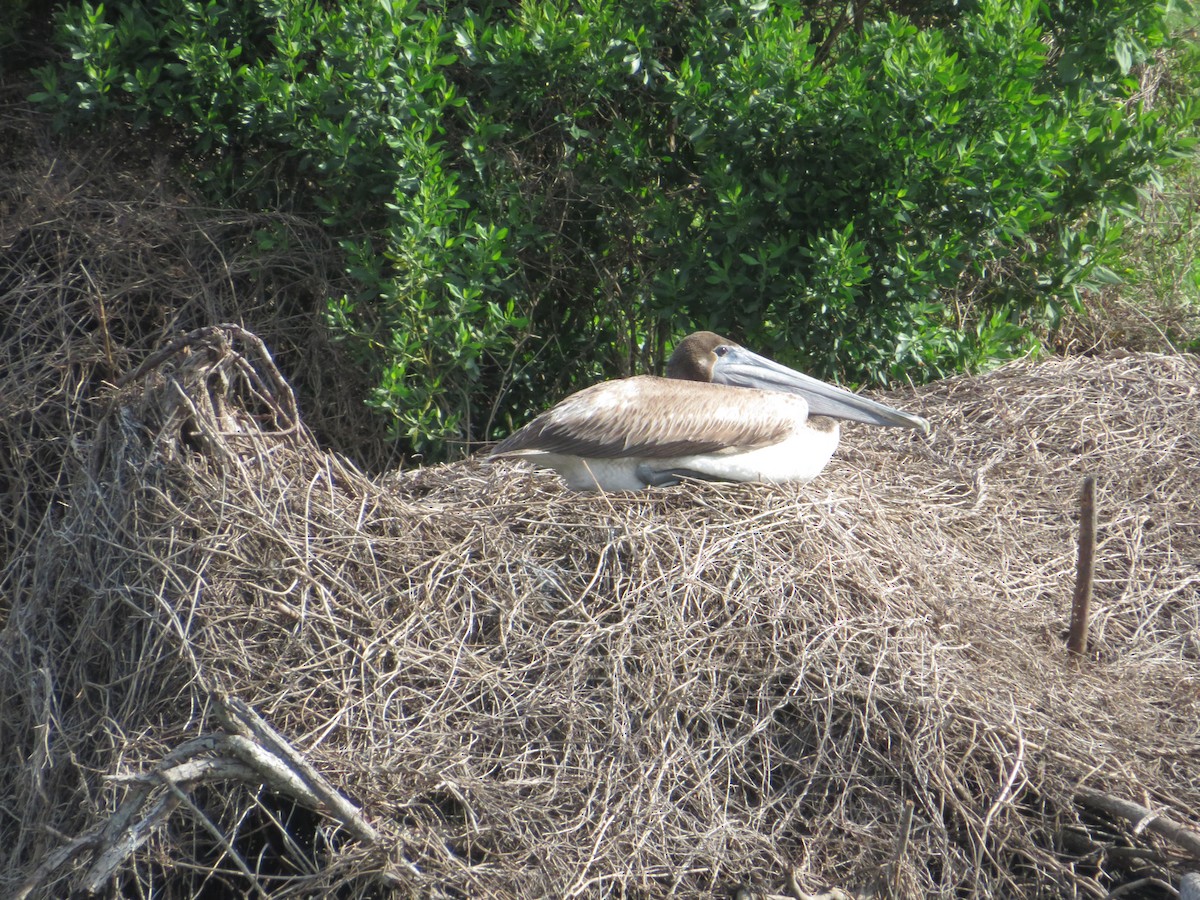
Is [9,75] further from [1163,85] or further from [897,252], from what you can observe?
[1163,85]

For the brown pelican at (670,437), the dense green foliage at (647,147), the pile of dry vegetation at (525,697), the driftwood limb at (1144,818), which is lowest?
the driftwood limb at (1144,818)

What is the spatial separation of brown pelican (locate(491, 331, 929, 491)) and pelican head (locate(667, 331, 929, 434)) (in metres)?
0.33

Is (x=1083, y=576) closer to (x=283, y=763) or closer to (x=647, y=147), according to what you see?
(x=283, y=763)

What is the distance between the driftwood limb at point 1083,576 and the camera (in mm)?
4492

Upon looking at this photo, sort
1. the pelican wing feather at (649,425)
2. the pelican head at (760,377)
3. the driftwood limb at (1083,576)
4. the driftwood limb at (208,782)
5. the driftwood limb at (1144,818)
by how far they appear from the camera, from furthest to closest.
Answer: the pelican head at (760,377) → the pelican wing feather at (649,425) → the driftwood limb at (1083,576) → the driftwood limb at (1144,818) → the driftwood limb at (208,782)

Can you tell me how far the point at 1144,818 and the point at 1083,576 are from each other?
999 mm

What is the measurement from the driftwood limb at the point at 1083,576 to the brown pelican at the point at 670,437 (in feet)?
3.46

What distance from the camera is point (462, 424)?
6398 mm

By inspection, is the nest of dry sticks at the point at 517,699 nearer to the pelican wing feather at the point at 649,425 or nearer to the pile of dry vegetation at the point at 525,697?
the pile of dry vegetation at the point at 525,697

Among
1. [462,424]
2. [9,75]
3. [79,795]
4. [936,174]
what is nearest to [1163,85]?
[936,174]

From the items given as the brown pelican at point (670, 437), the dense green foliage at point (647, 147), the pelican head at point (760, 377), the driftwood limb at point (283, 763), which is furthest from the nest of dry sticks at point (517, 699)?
the dense green foliage at point (647, 147)

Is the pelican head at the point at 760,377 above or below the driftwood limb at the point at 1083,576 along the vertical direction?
above

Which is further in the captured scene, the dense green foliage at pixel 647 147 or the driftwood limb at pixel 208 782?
the dense green foliage at pixel 647 147

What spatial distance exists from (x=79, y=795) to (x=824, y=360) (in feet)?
12.8
